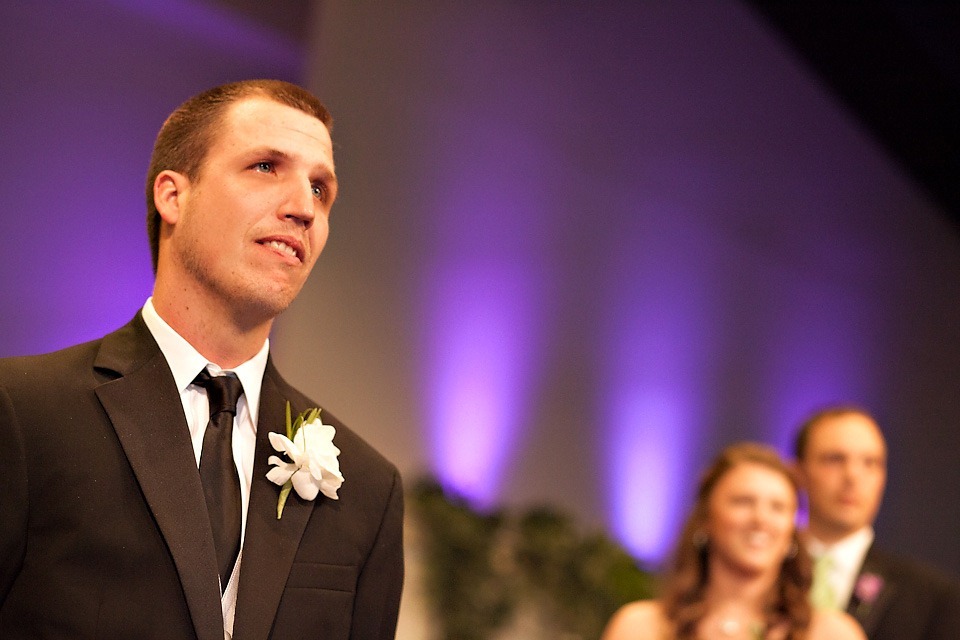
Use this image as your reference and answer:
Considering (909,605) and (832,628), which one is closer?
(832,628)

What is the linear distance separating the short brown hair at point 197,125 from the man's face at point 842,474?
8.21ft

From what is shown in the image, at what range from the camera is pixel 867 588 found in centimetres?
367

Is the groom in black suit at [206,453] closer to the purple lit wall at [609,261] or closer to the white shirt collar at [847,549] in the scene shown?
the white shirt collar at [847,549]

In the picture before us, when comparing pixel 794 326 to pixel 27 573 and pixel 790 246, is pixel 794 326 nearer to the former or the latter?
pixel 790 246

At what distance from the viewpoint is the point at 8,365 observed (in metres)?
1.81

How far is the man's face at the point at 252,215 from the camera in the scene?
1973 mm

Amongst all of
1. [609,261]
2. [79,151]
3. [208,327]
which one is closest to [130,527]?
[208,327]

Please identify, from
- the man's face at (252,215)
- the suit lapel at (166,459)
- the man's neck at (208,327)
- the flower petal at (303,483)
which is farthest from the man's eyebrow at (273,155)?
the flower petal at (303,483)

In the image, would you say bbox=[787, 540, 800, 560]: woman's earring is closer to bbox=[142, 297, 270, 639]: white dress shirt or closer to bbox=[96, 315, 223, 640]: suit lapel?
bbox=[142, 297, 270, 639]: white dress shirt

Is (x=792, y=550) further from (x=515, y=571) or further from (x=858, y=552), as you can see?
(x=515, y=571)

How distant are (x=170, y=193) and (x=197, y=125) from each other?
14 centimetres

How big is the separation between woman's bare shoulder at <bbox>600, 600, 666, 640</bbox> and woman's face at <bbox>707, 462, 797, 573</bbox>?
0.26 m

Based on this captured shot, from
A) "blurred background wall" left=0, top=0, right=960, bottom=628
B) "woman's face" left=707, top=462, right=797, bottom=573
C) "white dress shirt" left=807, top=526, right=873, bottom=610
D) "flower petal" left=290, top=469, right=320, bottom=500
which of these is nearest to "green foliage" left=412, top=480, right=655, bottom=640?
"blurred background wall" left=0, top=0, right=960, bottom=628

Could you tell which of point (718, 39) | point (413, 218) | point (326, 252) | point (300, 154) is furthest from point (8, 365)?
point (718, 39)
